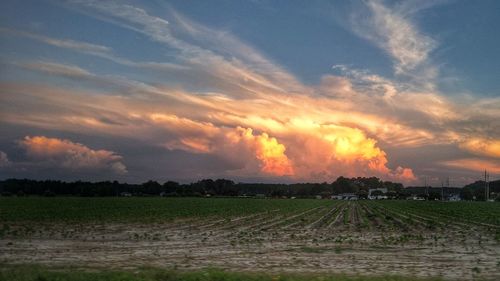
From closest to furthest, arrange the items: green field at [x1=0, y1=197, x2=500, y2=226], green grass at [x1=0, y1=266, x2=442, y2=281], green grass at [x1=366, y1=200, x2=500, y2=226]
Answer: green grass at [x1=0, y1=266, x2=442, y2=281] < green field at [x1=0, y1=197, x2=500, y2=226] < green grass at [x1=366, y1=200, x2=500, y2=226]

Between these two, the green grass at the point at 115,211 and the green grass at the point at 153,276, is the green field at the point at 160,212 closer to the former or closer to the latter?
the green grass at the point at 115,211

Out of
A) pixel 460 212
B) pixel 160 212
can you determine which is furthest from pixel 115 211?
pixel 460 212

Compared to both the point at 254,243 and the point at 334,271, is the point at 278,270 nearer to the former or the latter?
the point at 334,271

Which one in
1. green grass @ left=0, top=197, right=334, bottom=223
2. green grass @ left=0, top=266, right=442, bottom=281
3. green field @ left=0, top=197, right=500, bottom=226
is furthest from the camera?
green field @ left=0, top=197, right=500, bottom=226

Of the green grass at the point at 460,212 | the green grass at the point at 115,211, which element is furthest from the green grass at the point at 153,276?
the green grass at the point at 460,212

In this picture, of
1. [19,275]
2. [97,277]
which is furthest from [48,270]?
[97,277]

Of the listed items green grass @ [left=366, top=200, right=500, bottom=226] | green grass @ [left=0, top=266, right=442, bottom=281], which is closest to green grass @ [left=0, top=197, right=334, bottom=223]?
green grass @ [left=366, top=200, right=500, bottom=226]

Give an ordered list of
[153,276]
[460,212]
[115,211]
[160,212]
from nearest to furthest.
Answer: [153,276] < [160,212] < [115,211] < [460,212]

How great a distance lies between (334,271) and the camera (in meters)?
16.8

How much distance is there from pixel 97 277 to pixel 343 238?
19056 millimetres

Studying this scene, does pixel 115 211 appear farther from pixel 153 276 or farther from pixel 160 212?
pixel 153 276

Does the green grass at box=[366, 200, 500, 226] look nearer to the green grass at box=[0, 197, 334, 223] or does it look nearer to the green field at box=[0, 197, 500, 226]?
the green field at box=[0, 197, 500, 226]

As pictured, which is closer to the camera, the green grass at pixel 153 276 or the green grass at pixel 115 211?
the green grass at pixel 153 276

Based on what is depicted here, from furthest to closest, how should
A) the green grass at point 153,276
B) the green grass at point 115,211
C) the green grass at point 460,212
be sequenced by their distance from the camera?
the green grass at point 460,212 → the green grass at point 115,211 → the green grass at point 153,276
